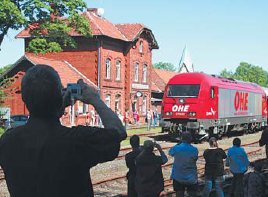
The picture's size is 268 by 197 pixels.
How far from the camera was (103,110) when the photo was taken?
2404mm

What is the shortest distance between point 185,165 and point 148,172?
129 cm

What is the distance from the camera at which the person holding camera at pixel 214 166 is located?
9789 mm

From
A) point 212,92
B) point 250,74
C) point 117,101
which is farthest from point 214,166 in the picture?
point 250,74

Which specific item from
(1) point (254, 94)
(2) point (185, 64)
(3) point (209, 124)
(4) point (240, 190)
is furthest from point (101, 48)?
(2) point (185, 64)

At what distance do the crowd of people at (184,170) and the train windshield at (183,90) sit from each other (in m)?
14.0

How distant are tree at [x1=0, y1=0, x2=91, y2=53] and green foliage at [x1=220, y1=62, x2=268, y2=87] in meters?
132

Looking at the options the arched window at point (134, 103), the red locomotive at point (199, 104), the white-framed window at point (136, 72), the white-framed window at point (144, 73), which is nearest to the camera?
the red locomotive at point (199, 104)

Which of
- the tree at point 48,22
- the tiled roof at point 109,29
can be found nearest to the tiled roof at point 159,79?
the tiled roof at point 109,29

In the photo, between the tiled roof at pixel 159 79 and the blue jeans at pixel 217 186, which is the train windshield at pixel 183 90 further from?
the tiled roof at pixel 159 79

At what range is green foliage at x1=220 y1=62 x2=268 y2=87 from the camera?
518 ft

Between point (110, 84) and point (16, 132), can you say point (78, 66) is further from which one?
point (16, 132)

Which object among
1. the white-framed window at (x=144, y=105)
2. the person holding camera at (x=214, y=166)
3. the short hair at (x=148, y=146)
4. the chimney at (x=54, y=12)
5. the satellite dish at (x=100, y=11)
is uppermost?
the satellite dish at (x=100, y=11)

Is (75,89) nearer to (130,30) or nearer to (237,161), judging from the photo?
(237,161)

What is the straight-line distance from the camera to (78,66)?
4256 cm
